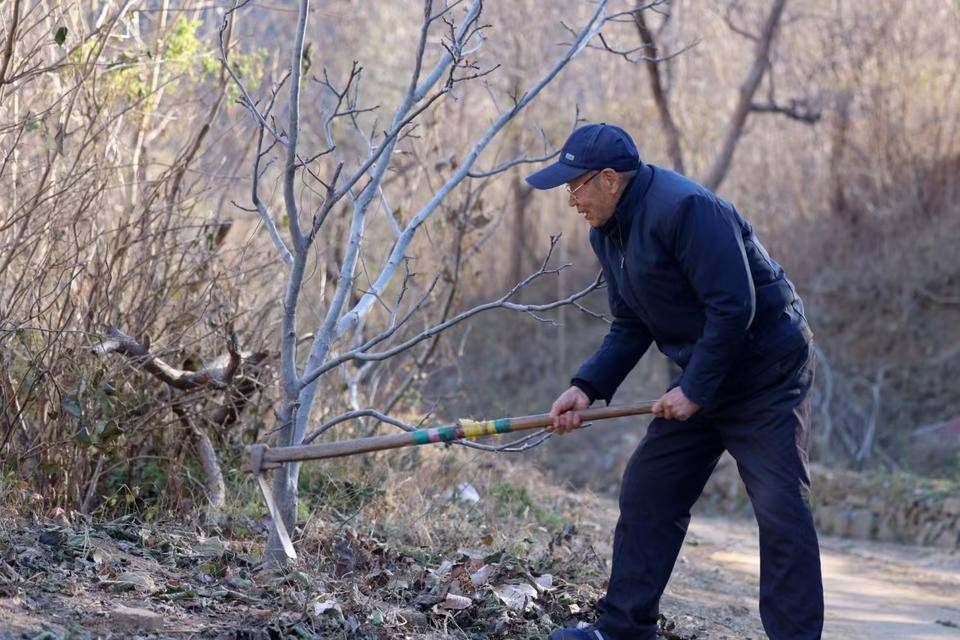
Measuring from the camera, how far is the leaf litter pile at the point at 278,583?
391 centimetres

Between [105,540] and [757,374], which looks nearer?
[757,374]

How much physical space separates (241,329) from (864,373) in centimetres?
1002

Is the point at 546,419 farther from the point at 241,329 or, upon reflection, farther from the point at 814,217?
the point at 814,217

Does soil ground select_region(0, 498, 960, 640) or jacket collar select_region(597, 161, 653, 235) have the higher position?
jacket collar select_region(597, 161, 653, 235)

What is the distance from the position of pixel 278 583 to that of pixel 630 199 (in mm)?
1923

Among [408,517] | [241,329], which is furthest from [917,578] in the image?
[241,329]

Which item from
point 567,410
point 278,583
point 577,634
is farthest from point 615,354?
point 278,583

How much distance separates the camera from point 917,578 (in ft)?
24.9

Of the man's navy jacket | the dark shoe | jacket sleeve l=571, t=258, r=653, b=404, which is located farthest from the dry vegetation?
the man's navy jacket

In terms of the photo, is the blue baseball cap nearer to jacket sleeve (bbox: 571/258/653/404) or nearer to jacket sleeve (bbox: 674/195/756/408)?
jacket sleeve (bbox: 674/195/756/408)

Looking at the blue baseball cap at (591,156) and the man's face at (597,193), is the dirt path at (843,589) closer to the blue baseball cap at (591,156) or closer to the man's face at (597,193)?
the man's face at (597,193)

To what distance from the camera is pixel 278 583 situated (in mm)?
4352

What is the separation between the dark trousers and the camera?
392 cm

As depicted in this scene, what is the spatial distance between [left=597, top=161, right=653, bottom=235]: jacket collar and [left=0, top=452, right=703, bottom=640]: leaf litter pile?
1.55 meters
